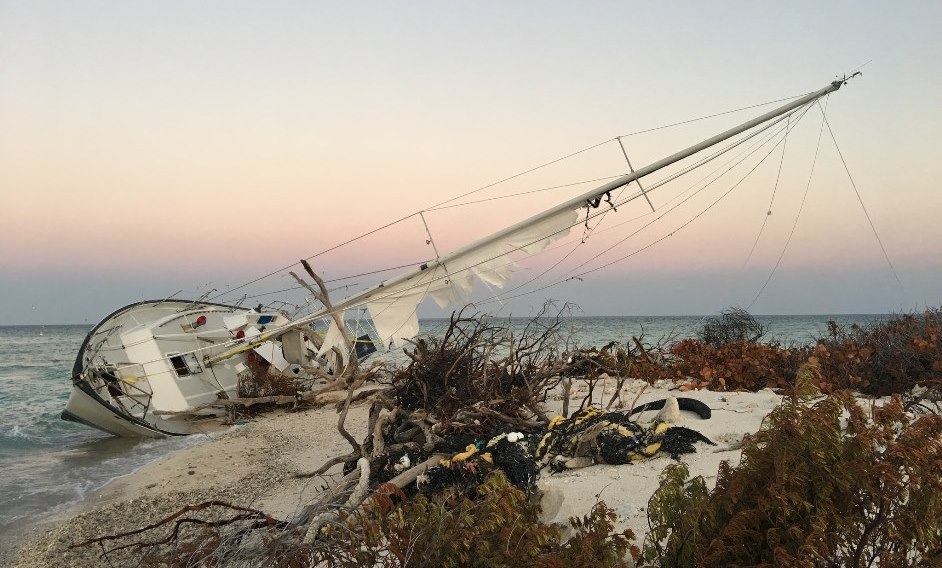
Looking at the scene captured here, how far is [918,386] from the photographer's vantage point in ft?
30.1

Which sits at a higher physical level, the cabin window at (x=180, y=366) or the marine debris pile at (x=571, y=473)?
the cabin window at (x=180, y=366)

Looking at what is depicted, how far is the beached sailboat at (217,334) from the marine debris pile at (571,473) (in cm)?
540

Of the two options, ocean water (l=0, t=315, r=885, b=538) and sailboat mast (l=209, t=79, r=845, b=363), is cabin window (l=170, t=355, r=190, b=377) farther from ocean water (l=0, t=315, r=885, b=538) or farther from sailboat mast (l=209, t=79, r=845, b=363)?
sailboat mast (l=209, t=79, r=845, b=363)

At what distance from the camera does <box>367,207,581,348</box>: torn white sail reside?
14.2 m

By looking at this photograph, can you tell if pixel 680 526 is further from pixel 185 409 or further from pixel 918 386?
pixel 185 409

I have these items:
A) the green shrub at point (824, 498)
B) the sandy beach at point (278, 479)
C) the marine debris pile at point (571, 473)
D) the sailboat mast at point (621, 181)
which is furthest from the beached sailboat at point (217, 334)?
the green shrub at point (824, 498)

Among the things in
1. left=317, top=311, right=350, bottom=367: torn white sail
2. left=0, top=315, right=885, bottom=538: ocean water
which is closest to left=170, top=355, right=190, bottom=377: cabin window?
left=0, top=315, right=885, bottom=538: ocean water

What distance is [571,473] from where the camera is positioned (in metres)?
6.11

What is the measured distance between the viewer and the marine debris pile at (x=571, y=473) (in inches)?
117

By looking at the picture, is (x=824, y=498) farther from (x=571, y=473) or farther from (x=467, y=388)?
(x=467, y=388)

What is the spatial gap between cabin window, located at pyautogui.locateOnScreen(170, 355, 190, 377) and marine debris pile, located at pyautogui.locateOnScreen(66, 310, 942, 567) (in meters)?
9.27

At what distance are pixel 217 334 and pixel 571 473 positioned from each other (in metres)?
14.4

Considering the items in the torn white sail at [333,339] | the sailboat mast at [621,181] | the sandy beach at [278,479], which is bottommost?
the sandy beach at [278,479]

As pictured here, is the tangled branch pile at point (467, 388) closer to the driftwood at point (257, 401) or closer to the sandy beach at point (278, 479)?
the sandy beach at point (278, 479)
